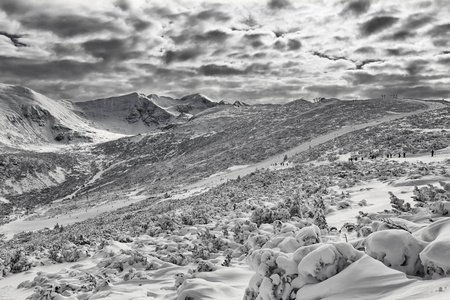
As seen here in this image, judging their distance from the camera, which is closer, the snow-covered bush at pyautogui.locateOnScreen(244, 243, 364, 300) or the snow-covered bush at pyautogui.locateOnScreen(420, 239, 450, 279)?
the snow-covered bush at pyautogui.locateOnScreen(420, 239, 450, 279)

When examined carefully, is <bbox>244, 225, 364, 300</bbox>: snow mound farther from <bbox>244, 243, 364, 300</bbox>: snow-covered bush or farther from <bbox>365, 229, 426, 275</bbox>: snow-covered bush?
<bbox>365, 229, 426, 275</bbox>: snow-covered bush

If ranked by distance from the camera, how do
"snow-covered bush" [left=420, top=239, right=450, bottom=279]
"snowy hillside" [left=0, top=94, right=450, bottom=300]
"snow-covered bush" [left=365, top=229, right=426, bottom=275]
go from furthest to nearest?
"snow-covered bush" [left=365, top=229, right=426, bottom=275] < "snowy hillside" [left=0, top=94, right=450, bottom=300] < "snow-covered bush" [left=420, top=239, right=450, bottom=279]

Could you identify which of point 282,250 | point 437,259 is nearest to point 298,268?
point 282,250

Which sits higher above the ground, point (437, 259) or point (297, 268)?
point (437, 259)

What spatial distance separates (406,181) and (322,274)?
11329mm

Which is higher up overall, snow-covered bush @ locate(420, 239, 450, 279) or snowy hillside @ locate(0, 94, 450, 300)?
snow-covered bush @ locate(420, 239, 450, 279)

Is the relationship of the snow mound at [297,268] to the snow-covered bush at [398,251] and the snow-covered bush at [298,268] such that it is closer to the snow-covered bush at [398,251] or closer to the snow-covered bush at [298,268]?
the snow-covered bush at [298,268]

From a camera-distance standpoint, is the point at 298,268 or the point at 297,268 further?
the point at 297,268

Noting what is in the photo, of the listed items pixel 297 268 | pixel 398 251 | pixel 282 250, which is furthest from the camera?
pixel 282 250

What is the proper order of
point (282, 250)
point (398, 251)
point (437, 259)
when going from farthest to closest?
1. point (282, 250)
2. point (398, 251)
3. point (437, 259)

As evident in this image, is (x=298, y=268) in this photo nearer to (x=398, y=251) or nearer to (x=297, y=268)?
(x=297, y=268)

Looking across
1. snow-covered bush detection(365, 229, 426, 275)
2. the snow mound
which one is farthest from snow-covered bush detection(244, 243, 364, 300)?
snow-covered bush detection(365, 229, 426, 275)

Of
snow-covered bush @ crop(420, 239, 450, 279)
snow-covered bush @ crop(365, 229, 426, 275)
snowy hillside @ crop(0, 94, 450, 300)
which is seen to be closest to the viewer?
snow-covered bush @ crop(420, 239, 450, 279)

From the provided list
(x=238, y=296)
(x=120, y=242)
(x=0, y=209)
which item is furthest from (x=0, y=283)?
(x=0, y=209)
